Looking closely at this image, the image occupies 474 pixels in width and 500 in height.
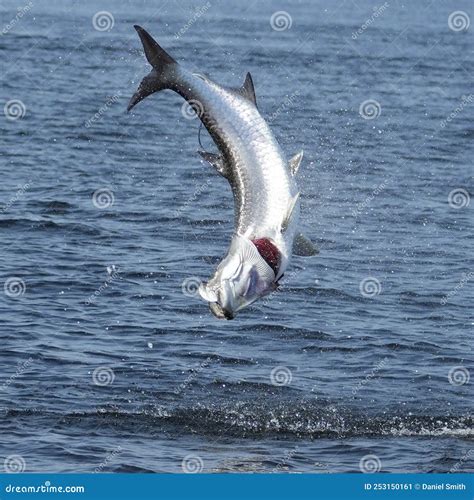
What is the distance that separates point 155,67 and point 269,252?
1248 mm

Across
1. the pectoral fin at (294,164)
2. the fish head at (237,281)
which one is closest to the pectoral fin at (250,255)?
the fish head at (237,281)

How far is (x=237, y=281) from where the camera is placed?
7.80m

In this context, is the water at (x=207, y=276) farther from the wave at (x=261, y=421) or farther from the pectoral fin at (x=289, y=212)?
the pectoral fin at (x=289, y=212)

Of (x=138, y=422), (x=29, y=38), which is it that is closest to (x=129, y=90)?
(x=29, y=38)

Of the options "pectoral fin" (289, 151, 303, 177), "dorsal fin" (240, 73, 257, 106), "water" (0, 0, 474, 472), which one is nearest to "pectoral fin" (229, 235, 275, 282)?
"pectoral fin" (289, 151, 303, 177)

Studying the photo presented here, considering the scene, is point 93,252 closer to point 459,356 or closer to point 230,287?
point 459,356

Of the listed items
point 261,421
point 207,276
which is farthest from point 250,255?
point 207,276

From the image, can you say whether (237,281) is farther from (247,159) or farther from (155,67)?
(155,67)

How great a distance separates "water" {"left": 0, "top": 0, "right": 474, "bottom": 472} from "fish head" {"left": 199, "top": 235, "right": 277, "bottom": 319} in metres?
7.77

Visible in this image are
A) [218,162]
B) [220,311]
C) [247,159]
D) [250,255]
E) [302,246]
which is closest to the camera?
[220,311]

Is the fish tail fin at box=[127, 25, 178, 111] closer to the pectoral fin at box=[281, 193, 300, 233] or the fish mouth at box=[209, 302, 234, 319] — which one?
the pectoral fin at box=[281, 193, 300, 233]

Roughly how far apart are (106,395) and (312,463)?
3446 millimetres

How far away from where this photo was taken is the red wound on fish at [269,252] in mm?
8047

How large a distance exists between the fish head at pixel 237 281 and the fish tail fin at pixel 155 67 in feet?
3.31
